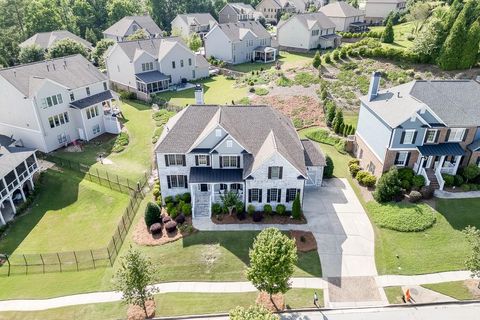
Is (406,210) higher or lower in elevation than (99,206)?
higher

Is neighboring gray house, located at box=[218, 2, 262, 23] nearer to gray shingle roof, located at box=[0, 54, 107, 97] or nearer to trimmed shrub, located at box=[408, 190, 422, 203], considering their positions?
gray shingle roof, located at box=[0, 54, 107, 97]

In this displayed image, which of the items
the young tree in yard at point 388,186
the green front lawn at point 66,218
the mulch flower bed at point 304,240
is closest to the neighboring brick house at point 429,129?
the young tree in yard at point 388,186

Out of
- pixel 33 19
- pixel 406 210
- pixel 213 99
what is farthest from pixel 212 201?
pixel 33 19

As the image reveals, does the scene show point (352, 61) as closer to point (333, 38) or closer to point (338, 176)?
point (333, 38)

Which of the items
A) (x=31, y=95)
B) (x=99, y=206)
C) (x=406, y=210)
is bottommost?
(x=99, y=206)

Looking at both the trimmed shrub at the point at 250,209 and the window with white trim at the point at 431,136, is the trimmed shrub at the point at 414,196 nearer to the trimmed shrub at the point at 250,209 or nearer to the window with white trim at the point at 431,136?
the window with white trim at the point at 431,136

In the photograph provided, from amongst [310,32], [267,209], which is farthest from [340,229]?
[310,32]

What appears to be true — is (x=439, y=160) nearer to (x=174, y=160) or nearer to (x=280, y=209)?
(x=280, y=209)
